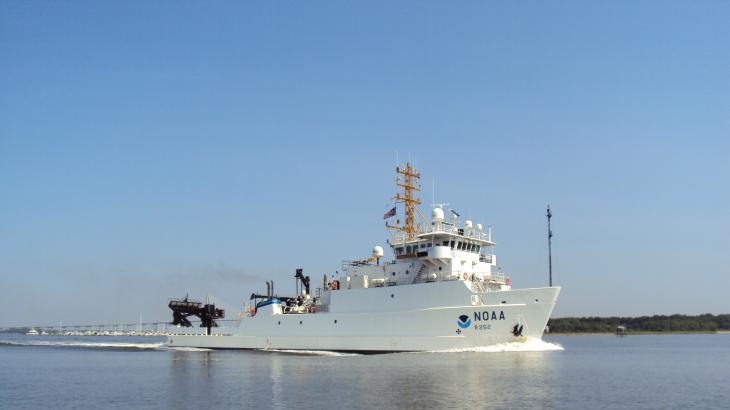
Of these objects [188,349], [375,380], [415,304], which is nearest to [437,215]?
[415,304]

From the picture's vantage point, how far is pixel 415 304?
104 feet

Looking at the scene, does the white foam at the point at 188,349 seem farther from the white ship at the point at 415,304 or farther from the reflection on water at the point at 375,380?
the reflection on water at the point at 375,380

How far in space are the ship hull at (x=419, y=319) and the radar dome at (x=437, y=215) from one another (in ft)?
12.2

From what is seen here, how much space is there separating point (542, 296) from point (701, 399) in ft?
34.7

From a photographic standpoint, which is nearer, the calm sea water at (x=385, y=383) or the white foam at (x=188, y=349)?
the calm sea water at (x=385, y=383)

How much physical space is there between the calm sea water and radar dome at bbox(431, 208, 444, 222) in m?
6.86

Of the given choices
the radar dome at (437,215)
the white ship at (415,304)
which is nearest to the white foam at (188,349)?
the white ship at (415,304)

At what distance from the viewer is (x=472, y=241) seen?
34031 millimetres

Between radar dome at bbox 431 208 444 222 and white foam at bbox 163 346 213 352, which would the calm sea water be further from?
white foam at bbox 163 346 213 352

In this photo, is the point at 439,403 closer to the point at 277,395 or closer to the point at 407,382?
the point at 407,382

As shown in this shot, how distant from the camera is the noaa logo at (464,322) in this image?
3038 cm

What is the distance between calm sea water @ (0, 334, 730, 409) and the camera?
18.5m

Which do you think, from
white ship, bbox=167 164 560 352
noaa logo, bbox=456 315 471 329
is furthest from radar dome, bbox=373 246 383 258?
noaa logo, bbox=456 315 471 329

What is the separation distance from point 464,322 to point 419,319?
2.33 metres
